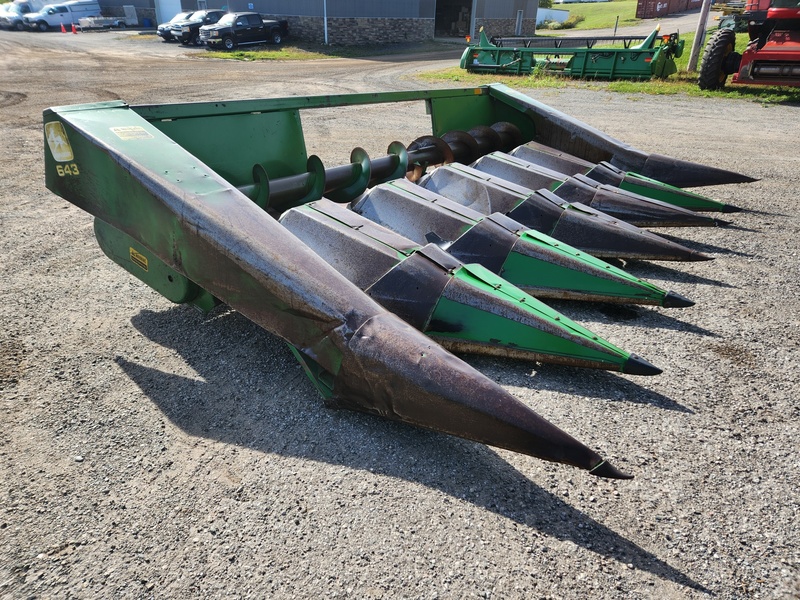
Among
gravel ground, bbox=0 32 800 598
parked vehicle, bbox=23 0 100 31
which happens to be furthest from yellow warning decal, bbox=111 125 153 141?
parked vehicle, bbox=23 0 100 31

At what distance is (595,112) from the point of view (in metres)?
10.5

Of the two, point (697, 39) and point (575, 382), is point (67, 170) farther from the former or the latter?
point (697, 39)

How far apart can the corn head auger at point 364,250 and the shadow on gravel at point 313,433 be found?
0.21 m

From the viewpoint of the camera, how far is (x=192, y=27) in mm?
25312

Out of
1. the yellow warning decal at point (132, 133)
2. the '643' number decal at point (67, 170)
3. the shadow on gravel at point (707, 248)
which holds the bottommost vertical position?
the shadow on gravel at point (707, 248)

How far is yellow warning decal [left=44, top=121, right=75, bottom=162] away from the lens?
280 cm

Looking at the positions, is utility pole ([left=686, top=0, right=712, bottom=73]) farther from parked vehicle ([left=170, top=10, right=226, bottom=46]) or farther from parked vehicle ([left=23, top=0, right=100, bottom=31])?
parked vehicle ([left=23, top=0, right=100, bottom=31])

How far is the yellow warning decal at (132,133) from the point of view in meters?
2.72

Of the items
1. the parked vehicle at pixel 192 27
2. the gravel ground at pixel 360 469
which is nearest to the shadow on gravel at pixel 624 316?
the gravel ground at pixel 360 469

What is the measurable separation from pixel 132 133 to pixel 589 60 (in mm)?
14626

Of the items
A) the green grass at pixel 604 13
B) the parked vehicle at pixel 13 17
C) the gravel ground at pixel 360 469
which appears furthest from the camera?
the green grass at pixel 604 13

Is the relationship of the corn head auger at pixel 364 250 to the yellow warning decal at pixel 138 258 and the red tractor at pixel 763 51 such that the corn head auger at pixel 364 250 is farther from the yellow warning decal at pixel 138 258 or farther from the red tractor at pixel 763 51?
the red tractor at pixel 763 51

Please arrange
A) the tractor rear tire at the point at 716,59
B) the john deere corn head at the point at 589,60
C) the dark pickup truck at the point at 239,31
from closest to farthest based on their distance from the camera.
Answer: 1. the tractor rear tire at the point at 716,59
2. the john deere corn head at the point at 589,60
3. the dark pickup truck at the point at 239,31

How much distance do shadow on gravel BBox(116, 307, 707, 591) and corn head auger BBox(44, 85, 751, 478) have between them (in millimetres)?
213
